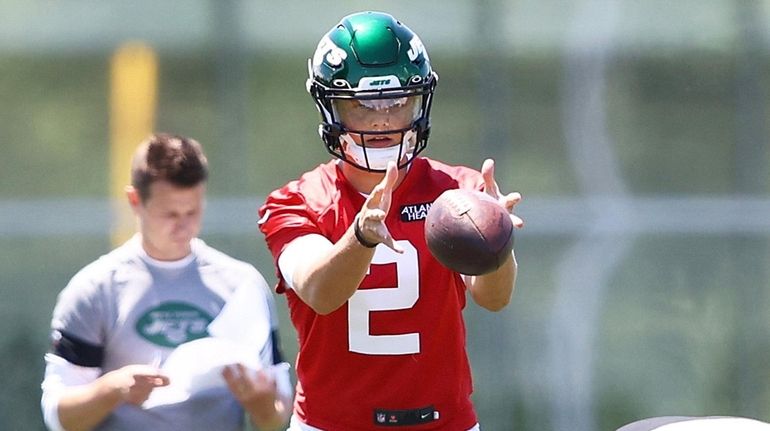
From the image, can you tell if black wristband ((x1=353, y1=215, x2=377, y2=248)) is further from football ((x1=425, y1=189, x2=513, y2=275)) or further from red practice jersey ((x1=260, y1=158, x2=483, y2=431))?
red practice jersey ((x1=260, y1=158, x2=483, y2=431))

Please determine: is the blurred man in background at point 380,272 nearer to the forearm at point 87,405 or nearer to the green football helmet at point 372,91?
the green football helmet at point 372,91

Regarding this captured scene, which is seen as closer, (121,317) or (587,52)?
(121,317)

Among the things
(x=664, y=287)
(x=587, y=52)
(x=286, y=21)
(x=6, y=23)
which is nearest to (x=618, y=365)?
(x=664, y=287)

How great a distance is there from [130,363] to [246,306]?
30 cm

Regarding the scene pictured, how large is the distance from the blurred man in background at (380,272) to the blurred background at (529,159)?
130 inches

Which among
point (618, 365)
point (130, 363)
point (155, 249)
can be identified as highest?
point (155, 249)

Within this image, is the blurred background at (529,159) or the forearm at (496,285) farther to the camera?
the blurred background at (529,159)

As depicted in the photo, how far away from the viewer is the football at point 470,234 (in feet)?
9.67

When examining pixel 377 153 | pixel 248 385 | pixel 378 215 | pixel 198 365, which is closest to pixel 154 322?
pixel 198 365

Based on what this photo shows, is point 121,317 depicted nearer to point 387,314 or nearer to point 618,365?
point 387,314

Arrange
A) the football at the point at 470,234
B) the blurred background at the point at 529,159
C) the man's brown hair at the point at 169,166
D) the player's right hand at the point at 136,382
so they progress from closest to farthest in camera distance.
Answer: the football at the point at 470,234 < the player's right hand at the point at 136,382 < the man's brown hair at the point at 169,166 < the blurred background at the point at 529,159

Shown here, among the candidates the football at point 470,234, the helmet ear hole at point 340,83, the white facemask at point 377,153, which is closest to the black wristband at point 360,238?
the football at point 470,234

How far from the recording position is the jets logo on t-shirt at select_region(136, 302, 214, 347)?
354cm

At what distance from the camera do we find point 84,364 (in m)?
3.52
